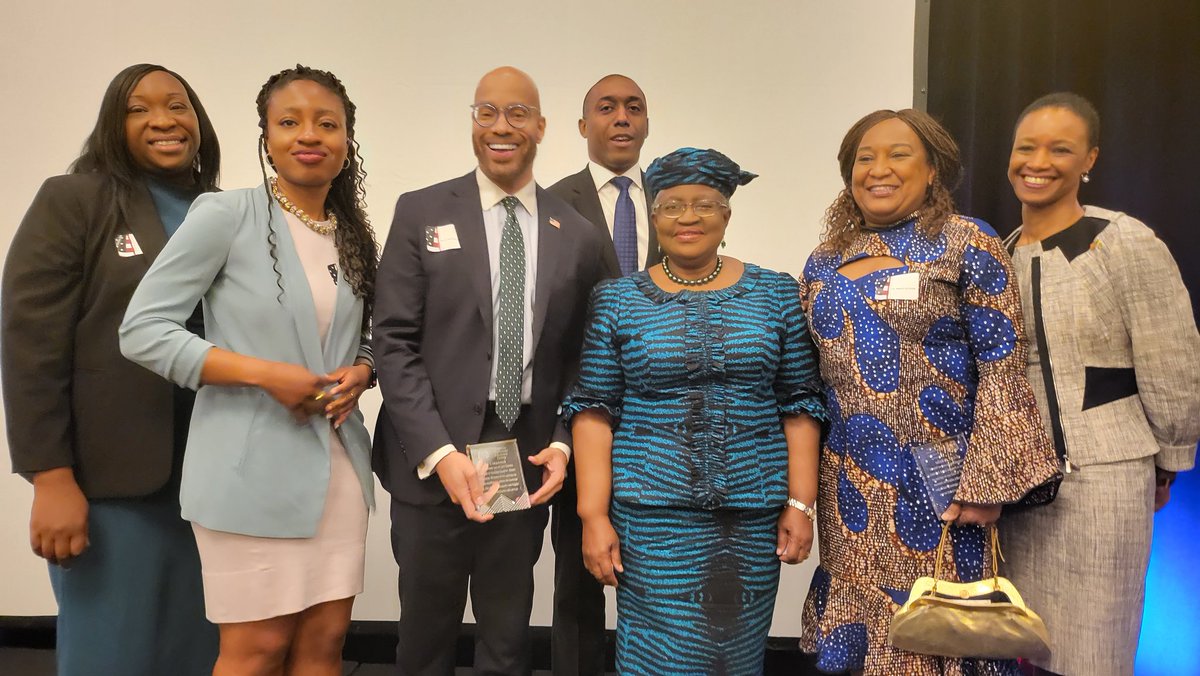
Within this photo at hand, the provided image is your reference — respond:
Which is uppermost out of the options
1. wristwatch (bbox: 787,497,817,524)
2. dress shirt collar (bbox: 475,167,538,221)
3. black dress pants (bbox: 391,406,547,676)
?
dress shirt collar (bbox: 475,167,538,221)

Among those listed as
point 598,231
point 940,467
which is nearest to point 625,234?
point 598,231

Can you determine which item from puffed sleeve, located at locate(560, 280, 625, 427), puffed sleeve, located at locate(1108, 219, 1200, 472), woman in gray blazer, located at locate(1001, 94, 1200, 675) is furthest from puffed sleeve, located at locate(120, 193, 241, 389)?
puffed sleeve, located at locate(1108, 219, 1200, 472)

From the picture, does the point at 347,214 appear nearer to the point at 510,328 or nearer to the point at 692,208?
the point at 510,328

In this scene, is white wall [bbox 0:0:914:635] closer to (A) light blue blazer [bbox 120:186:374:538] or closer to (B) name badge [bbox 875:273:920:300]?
(B) name badge [bbox 875:273:920:300]

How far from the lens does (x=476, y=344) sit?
1.72 metres

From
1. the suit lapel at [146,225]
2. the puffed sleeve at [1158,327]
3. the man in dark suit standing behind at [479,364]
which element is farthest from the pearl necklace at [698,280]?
the suit lapel at [146,225]

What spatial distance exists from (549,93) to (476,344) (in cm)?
176

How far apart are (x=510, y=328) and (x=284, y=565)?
77cm

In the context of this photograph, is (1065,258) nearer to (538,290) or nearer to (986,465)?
(986,465)

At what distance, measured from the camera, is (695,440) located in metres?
1.59

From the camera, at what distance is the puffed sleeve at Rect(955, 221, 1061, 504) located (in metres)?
1.58

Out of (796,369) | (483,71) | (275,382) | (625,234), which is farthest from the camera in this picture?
(483,71)

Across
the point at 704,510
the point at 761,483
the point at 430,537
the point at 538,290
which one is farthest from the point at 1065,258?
the point at 430,537

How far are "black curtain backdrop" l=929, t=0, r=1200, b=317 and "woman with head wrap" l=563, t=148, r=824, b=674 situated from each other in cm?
168
